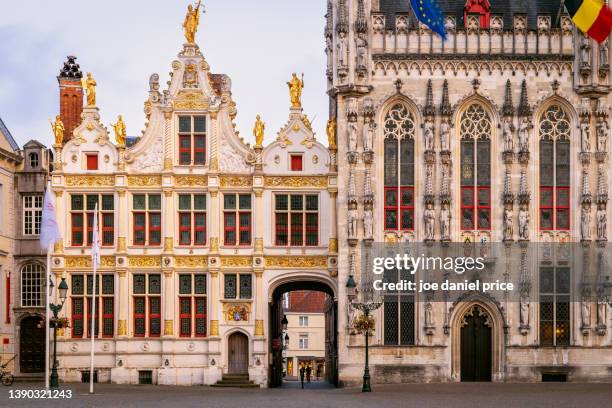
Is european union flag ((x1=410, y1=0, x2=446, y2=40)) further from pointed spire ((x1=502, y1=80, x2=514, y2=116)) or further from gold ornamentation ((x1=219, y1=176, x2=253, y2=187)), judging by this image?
gold ornamentation ((x1=219, y1=176, x2=253, y2=187))

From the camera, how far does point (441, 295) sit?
186 ft

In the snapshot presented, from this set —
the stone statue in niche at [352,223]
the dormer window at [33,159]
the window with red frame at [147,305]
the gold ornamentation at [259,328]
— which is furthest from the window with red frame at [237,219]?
the dormer window at [33,159]

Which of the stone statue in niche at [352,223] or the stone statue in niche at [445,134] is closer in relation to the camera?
the stone statue in niche at [352,223]

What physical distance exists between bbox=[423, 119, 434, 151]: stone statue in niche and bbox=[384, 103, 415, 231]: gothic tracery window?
29.0 inches

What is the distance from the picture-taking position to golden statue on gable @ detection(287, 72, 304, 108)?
58.6 metres

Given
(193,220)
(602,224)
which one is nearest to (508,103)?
(602,224)

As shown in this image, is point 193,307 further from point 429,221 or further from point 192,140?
point 429,221

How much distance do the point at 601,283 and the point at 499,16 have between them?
42.4 feet

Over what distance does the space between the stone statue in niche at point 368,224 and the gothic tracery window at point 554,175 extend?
777 centimetres

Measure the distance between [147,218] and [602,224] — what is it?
2065 centimetres

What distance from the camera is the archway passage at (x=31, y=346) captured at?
Result: 2386 inches

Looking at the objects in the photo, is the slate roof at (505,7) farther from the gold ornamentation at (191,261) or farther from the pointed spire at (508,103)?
the gold ornamentation at (191,261)

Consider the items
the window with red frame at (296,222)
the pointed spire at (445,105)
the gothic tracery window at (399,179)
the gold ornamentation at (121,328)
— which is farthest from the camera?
the window with red frame at (296,222)

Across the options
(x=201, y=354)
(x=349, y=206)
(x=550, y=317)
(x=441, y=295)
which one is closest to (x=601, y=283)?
(x=550, y=317)
